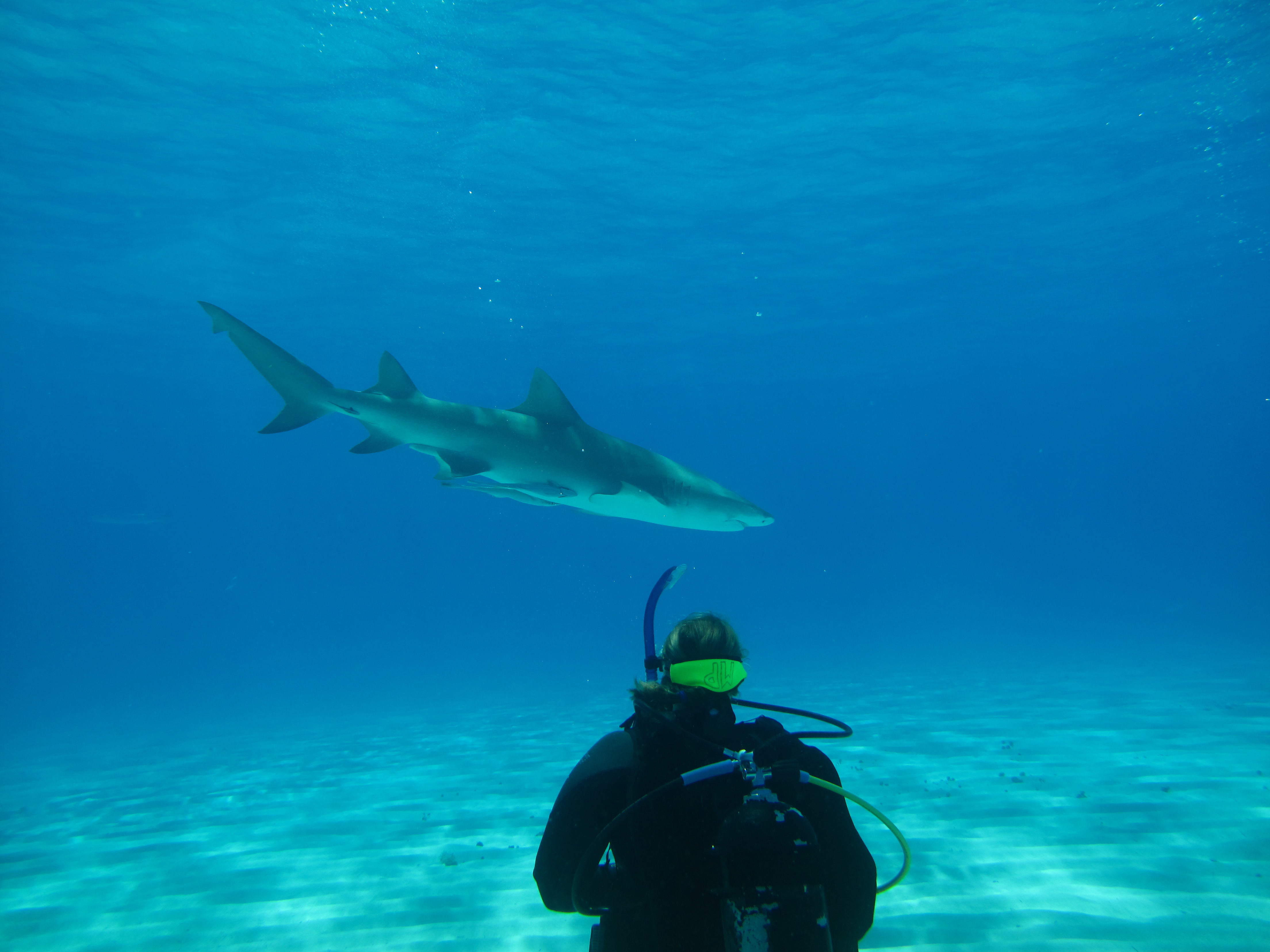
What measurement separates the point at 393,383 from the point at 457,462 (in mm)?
953

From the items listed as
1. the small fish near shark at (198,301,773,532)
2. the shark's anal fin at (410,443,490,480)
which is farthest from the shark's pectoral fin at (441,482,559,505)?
the shark's anal fin at (410,443,490,480)

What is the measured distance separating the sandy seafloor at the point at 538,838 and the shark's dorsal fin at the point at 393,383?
419 cm

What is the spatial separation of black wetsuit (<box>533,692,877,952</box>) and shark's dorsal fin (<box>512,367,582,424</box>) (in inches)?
208

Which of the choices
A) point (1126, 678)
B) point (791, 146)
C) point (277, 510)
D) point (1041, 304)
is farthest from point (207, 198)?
point (277, 510)

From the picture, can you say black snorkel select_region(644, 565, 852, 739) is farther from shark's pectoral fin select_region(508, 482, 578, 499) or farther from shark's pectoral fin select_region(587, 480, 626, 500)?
shark's pectoral fin select_region(587, 480, 626, 500)

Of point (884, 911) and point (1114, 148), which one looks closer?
point (884, 911)

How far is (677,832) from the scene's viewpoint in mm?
1838

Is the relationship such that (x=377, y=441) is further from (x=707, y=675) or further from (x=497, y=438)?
(x=707, y=675)

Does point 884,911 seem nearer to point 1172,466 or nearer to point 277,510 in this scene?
point 277,510

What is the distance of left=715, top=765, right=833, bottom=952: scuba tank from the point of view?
5.21 ft

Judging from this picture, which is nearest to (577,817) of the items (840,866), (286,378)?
(840,866)

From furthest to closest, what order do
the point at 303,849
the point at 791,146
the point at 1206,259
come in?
the point at 1206,259
the point at 791,146
the point at 303,849

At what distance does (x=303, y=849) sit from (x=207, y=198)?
2100 cm

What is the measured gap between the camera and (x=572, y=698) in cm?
2083
